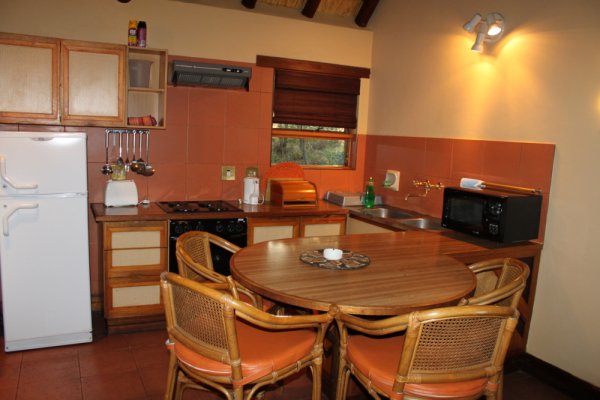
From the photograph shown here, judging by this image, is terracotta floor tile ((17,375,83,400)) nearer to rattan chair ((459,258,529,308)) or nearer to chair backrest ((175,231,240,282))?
chair backrest ((175,231,240,282))

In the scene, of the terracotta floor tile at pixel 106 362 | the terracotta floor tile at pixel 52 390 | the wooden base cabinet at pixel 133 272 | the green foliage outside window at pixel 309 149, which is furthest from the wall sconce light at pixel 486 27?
the terracotta floor tile at pixel 52 390

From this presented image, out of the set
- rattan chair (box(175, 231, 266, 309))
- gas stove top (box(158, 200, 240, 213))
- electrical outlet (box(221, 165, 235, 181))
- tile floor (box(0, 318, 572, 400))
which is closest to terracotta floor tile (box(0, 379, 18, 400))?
tile floor (box(0, 318, 572, 400))

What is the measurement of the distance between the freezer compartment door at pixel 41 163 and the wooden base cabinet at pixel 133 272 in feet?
1.27

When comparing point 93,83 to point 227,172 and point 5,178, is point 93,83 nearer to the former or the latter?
point 5,178

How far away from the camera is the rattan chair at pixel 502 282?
1943 mm

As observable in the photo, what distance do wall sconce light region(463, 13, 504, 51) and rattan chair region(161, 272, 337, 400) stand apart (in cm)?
218

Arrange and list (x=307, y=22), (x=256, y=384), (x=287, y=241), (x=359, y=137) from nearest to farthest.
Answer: (x=256, y=384) < (x=287, y=241) < (x=307, y=22) < (x=359, y=137)

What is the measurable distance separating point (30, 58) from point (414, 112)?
9.12 feet

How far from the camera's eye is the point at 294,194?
3912 mm

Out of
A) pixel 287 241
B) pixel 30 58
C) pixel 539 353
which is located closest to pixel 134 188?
pixel 30 58

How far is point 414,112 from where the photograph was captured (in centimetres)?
398

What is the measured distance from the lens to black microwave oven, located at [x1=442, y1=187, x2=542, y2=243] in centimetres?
281

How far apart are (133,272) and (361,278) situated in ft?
6.25

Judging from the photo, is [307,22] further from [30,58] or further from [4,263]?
[4,263]
